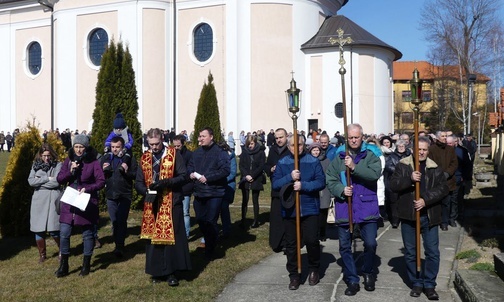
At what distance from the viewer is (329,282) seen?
7113 mm

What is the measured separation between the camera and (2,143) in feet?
128

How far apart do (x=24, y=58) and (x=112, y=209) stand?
33.9 metres

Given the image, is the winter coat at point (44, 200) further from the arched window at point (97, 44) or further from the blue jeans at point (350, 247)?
the arched window at point (97, 44)

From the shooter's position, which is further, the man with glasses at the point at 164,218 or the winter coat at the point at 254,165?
the winter coat at the point at 254,165

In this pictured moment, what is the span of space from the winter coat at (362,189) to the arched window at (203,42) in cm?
2835

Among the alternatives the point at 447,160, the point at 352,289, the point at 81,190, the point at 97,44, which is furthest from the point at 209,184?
the point at 97,44

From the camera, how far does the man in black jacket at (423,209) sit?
20.6 ft

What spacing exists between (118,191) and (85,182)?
129 cm

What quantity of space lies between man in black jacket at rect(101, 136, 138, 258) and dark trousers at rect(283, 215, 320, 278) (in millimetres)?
2974

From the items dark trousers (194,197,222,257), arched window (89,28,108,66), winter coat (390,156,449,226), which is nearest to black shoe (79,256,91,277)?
dark trousers (194,197,222,257)

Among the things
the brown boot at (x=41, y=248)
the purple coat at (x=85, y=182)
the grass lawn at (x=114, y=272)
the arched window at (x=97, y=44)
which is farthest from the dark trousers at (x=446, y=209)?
the arched window at (x=97, y=44)

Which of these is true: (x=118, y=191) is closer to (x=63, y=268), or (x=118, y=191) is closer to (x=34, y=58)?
(x=63, y=268)

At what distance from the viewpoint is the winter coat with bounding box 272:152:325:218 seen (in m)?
6.91

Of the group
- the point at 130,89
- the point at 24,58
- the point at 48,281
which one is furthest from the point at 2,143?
the point at 48,281
